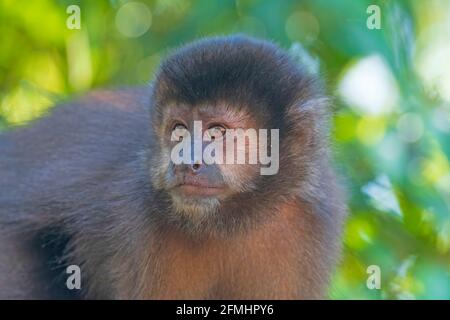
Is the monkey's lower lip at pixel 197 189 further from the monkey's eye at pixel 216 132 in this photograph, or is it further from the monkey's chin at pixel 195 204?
the monkey's eye at pixel 216 132

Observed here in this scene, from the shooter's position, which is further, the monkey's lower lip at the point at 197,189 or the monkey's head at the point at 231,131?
the monkey's head at the point at 231,131

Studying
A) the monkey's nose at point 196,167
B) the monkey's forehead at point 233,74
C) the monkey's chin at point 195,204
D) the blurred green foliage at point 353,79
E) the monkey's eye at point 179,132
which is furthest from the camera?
the blurred green foliage at point 353,79

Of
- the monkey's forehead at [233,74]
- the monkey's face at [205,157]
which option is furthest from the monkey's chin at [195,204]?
the monkey's forehead at [233,74]

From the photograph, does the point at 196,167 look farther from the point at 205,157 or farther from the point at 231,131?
the point at 231,131

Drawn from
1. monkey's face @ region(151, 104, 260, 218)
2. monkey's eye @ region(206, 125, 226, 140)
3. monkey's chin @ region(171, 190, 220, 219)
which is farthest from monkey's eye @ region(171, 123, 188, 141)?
monkey's chin @ region(171, 190, 220, 219)

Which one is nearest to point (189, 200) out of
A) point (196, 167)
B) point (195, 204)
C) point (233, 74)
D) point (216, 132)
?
point (195, 204)

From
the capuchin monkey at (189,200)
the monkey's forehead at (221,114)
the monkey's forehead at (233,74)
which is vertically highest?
the monkey's forehead at (233,74)

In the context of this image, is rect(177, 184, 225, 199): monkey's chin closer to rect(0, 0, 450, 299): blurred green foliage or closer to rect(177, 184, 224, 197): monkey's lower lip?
rect(177, 184, 224, 197): monkey's lower lip

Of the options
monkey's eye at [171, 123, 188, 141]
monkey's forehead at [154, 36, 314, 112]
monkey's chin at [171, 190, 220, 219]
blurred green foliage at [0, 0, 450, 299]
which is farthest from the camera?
blurred green foliage at [0, 0, 450, 299]

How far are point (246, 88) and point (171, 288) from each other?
1317 millimetres

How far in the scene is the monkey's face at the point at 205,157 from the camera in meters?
5.56

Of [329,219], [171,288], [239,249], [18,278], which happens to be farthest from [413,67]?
[18,278]

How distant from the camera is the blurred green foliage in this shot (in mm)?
6652

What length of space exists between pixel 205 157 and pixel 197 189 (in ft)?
0.61
